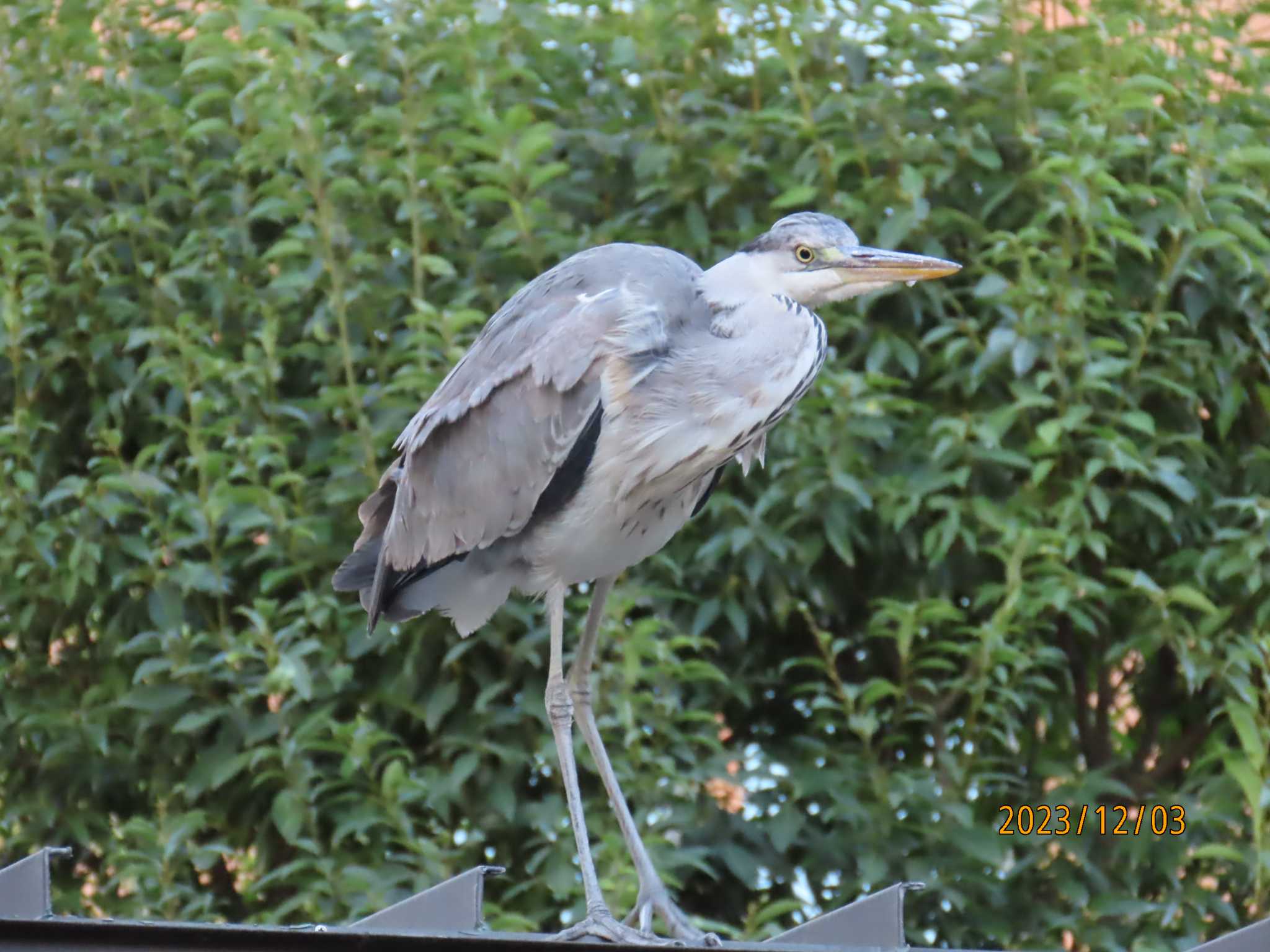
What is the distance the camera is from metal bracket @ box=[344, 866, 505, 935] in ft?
8.50

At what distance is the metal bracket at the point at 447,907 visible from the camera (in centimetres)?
259

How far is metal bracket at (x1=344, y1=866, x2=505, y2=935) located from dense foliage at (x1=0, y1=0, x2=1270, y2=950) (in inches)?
36.6

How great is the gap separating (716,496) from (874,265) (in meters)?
1.24

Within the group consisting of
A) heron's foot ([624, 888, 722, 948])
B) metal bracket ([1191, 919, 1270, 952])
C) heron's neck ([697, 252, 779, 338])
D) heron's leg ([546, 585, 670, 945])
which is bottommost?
heron's foot ([624, 888, 722, 948])

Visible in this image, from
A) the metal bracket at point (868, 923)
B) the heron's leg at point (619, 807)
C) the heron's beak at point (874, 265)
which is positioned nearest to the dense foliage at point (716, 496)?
the heron's leg at point (619, 807)

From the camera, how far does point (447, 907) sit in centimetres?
263

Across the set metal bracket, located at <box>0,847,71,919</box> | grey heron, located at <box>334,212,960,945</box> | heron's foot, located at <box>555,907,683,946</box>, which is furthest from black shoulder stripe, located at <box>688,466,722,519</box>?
metal bracket, located at <box>0,847,71,919</box>

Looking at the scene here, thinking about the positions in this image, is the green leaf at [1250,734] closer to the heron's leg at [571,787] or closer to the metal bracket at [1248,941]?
the heron's leg at [571,787]

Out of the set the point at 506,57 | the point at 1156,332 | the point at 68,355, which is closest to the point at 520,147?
the point at 506,57

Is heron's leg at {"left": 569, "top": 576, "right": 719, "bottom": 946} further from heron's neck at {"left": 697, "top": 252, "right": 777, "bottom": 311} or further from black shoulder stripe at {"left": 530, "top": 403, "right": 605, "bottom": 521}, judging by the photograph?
heron's neck at {"left": 697, "top": 252, "right": 777, "bottom": 311}

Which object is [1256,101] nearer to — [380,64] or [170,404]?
[380,64]
